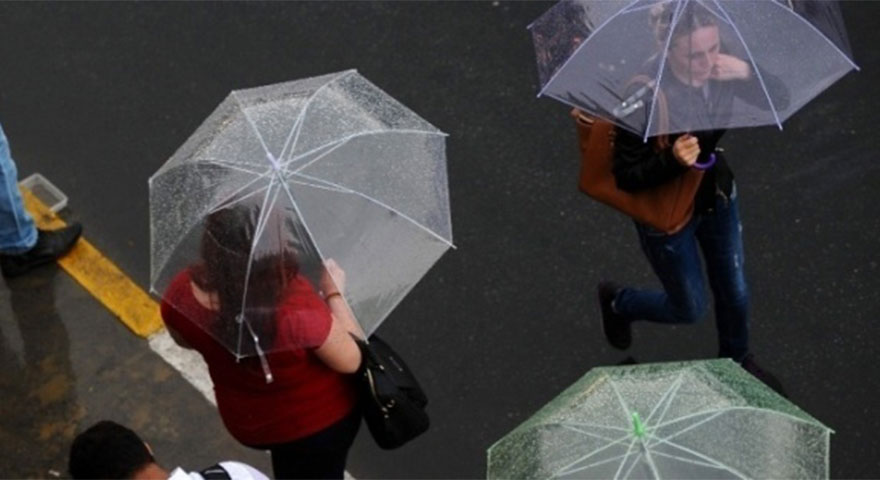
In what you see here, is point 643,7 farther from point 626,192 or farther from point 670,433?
point 670,433

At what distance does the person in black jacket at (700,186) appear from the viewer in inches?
192

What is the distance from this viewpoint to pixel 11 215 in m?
6.39

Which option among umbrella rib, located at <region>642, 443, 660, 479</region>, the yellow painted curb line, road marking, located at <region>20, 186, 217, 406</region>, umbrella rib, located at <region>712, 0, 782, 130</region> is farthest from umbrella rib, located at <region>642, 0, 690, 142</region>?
the yellow painted curb line

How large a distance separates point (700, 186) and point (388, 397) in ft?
4.41

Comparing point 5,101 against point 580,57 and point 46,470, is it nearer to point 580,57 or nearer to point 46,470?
point 46,470

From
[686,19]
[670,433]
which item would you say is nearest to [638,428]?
[670,433]

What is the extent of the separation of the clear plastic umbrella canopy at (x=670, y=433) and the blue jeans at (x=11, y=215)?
118 inches

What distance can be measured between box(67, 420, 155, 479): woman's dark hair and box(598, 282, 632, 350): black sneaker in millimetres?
2444

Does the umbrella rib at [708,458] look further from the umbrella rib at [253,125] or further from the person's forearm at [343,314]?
the umbrella rib at [253,125]

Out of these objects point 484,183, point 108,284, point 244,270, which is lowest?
point 108,284

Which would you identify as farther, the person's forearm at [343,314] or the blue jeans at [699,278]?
the blue jeans at [699,278]

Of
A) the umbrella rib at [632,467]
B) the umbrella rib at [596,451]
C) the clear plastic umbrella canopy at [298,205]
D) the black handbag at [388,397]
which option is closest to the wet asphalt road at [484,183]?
the black handbag at [388,397]

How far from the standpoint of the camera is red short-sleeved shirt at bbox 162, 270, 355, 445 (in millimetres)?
4445

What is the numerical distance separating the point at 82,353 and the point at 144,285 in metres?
0.43
